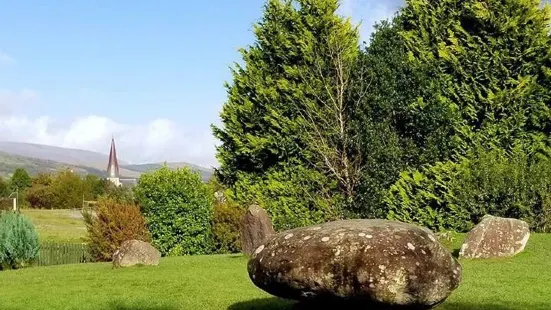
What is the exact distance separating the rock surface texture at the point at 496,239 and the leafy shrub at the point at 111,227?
13.4m

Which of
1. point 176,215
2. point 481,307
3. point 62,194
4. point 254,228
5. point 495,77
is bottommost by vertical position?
point 481,307

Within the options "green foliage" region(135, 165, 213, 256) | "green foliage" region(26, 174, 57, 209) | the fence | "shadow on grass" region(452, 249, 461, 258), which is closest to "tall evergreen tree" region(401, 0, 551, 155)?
"shadow on grass" region(452, 249, 461, 258)

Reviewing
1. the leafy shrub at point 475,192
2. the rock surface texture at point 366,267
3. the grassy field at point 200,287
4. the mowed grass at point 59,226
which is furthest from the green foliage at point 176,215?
the rock surface texture at point 366,267

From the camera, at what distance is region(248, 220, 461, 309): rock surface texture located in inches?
366

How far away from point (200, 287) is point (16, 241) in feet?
39.0

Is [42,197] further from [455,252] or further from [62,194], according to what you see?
[455,252]

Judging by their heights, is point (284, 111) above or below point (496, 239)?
above

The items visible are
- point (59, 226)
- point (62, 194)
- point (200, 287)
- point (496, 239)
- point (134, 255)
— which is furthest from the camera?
point (62, 194)

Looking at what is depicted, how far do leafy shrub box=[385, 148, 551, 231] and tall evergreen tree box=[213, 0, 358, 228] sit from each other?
3.44 metres

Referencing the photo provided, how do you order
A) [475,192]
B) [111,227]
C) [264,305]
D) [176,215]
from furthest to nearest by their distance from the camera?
[176,215]
[111,227]
[475,192]
[264,305]

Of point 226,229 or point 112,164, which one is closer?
point 226,229

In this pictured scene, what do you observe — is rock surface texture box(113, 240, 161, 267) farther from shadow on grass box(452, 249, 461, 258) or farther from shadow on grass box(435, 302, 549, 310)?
shadow on grass box(435, 302, 549, 310)

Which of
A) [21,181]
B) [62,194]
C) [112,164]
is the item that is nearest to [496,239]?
[62,194]

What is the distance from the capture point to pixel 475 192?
23.9 meters
